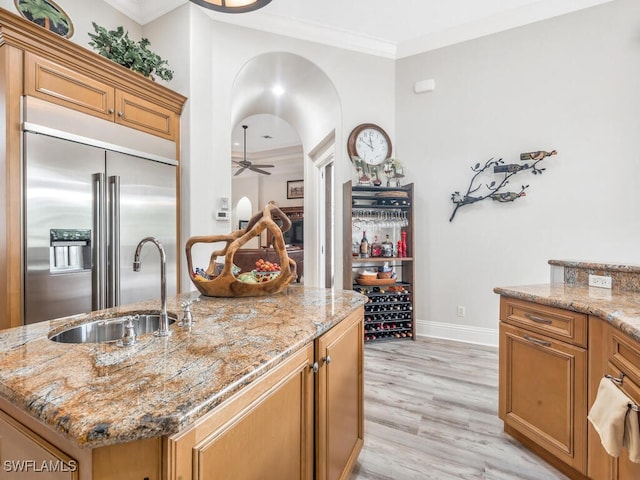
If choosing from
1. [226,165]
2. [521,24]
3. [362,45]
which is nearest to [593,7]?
[521,24]

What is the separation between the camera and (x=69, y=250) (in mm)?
2145

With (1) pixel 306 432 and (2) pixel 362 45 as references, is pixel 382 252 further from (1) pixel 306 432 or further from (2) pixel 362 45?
(1) pixel 306 432

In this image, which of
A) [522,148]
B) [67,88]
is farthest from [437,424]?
[67,88]

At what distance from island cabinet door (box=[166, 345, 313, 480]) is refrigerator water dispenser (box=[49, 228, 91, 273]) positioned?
6.17 feet

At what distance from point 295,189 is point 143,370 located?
26.9 feet

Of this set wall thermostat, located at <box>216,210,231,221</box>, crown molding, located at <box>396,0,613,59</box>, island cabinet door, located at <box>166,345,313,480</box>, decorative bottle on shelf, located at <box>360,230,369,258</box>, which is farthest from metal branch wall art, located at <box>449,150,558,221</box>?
island cabinet door, located at <box>166,345,313,480</box>

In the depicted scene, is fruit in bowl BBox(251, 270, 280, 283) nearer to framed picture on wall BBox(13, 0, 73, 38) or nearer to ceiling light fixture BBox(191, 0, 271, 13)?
ceiling light fixture BBox(191, 0, 271, 13)

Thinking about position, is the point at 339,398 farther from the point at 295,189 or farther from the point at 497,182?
the point at 295,189

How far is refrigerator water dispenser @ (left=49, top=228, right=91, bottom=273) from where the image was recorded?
2.06 meters

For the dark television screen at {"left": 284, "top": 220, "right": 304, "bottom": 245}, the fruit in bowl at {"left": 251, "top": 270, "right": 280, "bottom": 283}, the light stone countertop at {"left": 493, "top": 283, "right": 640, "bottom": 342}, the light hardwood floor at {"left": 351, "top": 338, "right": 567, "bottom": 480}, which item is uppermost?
the dark television screen at {"left": 284, "top": 220, "right": 304, "bottom": 245}

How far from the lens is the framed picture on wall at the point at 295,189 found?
8.71m

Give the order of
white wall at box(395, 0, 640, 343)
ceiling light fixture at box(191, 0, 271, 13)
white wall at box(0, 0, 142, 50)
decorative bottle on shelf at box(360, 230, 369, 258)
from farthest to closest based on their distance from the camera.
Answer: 1. decorative bottle on shelf at box(360, 230, 369, 258)
2. white wall at box(395, 0, 640, 343)
3. white wall at box(0, 0, 142, 50)
4. ceiling light fixture at box(191, 0, 271, 13)

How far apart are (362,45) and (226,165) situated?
2094 millimetres

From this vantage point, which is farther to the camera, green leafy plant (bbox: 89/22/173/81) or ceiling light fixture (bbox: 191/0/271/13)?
green leafy plant (bbox: 89/22/173/81)
